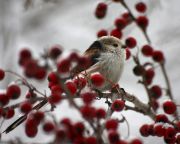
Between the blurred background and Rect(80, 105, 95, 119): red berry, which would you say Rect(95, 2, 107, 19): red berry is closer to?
the blurred background

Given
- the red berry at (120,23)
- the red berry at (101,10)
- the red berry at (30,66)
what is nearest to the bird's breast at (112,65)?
the red berry at (101,10)

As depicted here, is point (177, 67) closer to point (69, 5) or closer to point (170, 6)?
point (170, 6)

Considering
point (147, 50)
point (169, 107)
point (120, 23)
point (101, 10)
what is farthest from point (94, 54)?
point (169, 107)

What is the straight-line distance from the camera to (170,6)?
18.7 feet

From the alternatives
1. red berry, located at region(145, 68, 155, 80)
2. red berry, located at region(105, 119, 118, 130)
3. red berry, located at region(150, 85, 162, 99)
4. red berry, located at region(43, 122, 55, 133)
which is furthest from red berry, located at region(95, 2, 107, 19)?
red berry, located at region(43, 122, 55, 133)

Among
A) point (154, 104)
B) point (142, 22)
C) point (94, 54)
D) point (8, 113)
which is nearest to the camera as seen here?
point (8, 113)

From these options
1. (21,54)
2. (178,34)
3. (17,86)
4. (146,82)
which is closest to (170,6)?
(178,34)

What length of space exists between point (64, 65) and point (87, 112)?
0.62ft

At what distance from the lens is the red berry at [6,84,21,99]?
96.4 inches

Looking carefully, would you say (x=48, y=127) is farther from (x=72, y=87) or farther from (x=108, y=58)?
(x=108, y=58)

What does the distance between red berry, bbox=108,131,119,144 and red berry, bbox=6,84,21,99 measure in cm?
51

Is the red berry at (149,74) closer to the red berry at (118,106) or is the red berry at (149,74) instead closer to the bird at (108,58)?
the red berry at (118,106)

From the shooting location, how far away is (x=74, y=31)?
6.77m

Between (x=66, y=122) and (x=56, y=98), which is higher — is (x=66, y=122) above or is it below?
below
